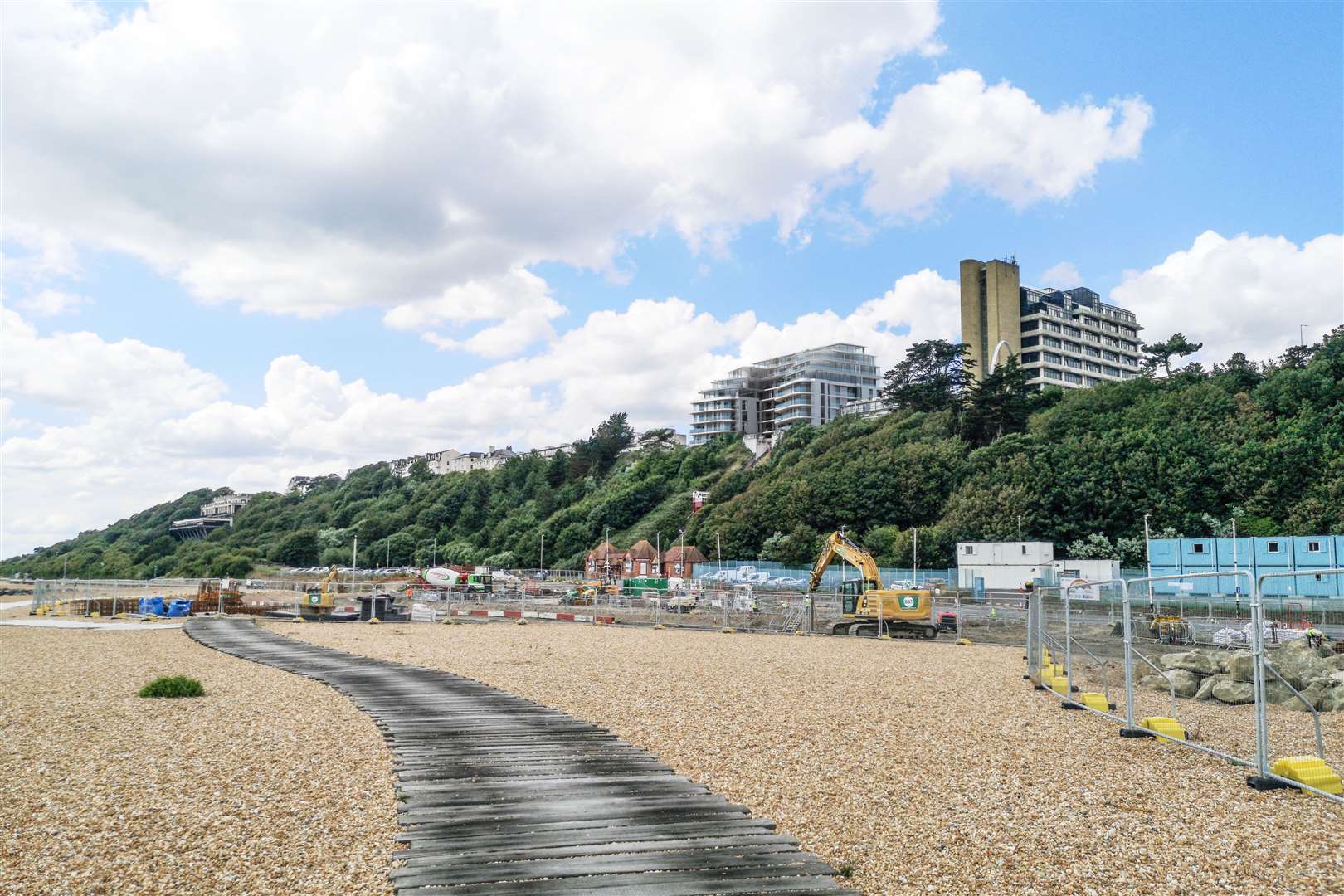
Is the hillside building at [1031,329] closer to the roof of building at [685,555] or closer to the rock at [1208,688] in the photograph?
the roof of building at [685,555]

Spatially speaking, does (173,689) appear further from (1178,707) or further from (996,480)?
(996,480)

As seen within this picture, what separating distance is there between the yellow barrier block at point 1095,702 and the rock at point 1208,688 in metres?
2.77

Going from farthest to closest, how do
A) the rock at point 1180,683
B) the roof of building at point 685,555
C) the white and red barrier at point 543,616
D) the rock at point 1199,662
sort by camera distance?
the roof of building at point 685,555 < the white and red barrier at point 543,616 < the rock at point 1199,662 < the rock at point 1180,683

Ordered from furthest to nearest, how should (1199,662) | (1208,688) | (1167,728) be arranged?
(1199,662), (1208,688), (1167,728)

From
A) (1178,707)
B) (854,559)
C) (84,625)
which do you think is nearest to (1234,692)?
(1178,707)

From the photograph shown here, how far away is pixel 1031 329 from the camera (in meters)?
108

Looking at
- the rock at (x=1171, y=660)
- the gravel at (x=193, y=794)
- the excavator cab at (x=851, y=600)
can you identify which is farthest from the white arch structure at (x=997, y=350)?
the gravel at (x=193, y=794)

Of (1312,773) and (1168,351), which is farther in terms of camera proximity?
(1168,351)

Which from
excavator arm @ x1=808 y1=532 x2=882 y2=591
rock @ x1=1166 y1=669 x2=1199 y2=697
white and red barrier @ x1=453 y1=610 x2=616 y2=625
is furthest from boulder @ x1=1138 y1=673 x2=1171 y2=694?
white and red barrier @ x1=453 y1=610 x2=616 y2=625

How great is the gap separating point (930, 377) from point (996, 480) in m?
35.2

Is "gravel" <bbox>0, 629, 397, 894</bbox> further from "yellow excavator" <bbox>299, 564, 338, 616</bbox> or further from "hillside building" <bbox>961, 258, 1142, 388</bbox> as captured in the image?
"hillside building" <bbox>961, 258, 1142, 388</bbox>

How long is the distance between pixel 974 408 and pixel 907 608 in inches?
2151

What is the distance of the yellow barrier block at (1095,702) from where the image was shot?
1512cm

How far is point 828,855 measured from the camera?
293 inches
